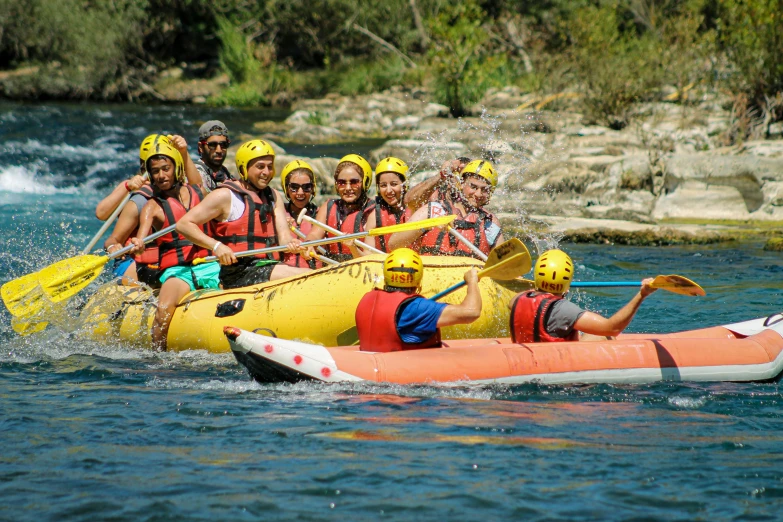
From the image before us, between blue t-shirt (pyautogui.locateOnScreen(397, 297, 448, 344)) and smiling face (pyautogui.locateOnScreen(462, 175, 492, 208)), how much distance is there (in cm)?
182

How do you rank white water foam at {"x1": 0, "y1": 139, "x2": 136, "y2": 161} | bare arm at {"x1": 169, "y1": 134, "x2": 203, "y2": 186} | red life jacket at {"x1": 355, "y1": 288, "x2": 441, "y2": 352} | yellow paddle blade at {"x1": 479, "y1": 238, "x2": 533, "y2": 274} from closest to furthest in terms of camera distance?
red life jacket at {"x1": 355, "y1": 288, "x2": 441, "y2": 352} < yellow paddle blade at {"x1": 479, "y1": 238, "x2": 533, "y2": 274} < bare arm at {"x1": 169, "y1": 134, "x2": 203, "y2": 186} < white water foam at {"x1": 0, "y1": 139, "x2": 136, "y2": 161}

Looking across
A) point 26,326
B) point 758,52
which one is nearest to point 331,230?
point 26,326

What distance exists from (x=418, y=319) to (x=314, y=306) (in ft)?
4.34

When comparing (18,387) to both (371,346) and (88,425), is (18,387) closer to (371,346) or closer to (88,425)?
(88,425)

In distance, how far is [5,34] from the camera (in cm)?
3019

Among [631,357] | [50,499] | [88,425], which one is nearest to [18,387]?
[88,425]

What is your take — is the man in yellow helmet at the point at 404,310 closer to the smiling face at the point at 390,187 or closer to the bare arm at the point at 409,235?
the bare arm at the point at 409,235

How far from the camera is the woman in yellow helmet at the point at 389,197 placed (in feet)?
24.9

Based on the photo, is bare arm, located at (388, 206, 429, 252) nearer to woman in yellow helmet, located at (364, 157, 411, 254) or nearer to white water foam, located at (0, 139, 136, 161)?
woman in yellow helmet, located at (364, 157, 411, 254)

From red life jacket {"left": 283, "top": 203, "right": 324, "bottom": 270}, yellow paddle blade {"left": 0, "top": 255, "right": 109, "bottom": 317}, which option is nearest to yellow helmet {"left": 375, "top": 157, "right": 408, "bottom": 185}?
red life jacket {"left": 283, "top": 203, "right": 324, "bottom": 270}

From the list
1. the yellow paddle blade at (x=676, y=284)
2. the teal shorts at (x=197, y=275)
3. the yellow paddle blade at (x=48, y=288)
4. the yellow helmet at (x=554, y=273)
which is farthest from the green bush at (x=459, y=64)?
the yellow paddle blade at (x=676, y=284)

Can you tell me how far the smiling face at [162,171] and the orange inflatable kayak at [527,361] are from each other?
204 centimetres

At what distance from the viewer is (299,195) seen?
26.1ft

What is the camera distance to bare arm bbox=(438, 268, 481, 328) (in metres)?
5.65
